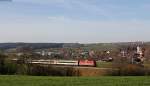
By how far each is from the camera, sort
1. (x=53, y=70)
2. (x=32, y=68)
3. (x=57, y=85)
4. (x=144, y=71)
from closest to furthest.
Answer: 1. (x=57, y=85)
2. (x=32, y=68)
3. (x=53, y=70)
4. (x=144, y=71)

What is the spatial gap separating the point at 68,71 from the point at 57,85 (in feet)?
120

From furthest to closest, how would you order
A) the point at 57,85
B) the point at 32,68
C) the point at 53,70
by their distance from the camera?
the point at 53,70 < the point at 32,68 < the point at 57,85

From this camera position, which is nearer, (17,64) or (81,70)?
(17,64)

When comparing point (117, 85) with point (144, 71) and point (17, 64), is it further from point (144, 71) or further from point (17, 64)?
point (144, 71)

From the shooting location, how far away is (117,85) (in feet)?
65.6

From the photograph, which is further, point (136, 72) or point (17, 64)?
point (136, 72)

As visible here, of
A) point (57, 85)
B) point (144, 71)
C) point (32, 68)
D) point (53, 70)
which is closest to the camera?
point (57, 85)

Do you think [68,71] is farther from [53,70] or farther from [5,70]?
[5,70]

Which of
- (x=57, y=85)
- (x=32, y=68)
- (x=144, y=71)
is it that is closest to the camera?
(x=57, y=85)

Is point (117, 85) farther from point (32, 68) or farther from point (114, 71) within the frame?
point (114, 71)

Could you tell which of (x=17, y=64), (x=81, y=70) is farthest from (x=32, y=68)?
(x=81, y=70)

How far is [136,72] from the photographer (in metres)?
58.7

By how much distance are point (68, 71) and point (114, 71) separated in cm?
702

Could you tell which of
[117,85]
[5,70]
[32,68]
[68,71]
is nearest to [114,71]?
[68,71]
